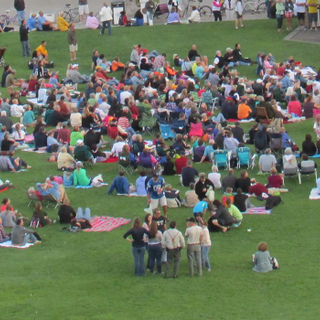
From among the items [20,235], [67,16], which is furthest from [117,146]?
[67,16]

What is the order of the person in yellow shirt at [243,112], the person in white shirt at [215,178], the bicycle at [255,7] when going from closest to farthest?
the person in white shirt at [215,178], the person in yellow shirt at [243,112], the bicycle at [255,7]

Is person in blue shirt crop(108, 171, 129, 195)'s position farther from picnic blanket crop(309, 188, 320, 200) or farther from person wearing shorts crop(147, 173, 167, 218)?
picnic blanket crop(309, 188, 320, 200)

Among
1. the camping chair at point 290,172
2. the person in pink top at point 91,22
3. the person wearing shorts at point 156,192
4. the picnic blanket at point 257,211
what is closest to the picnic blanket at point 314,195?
the camping chair at point 290,172

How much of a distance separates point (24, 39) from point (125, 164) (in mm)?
18360

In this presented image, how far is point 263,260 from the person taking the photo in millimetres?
22031

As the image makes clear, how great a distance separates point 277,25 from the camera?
1954 inches

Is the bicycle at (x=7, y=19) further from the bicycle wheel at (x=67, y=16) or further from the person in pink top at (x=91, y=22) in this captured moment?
the person in pink top at (x=91, y=22)

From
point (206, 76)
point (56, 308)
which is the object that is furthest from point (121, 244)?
point (206, 76)

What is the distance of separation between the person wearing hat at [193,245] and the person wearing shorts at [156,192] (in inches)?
159

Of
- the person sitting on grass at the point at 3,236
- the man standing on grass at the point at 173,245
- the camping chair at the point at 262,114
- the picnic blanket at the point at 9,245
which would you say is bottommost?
the picnic blanket at the point at 9,245

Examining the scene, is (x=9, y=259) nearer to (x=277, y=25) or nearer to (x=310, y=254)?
(x=310, y=254)

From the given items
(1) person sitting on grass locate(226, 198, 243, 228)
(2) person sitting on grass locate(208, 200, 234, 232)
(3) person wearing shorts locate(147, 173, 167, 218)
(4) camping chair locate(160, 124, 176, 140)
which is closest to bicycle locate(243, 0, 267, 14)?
(4) camping chair locate(160, 124, 176, 140)

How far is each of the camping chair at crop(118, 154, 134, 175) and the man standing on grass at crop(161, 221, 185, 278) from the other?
8.56 m

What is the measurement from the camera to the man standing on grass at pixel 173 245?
21.7 meters
